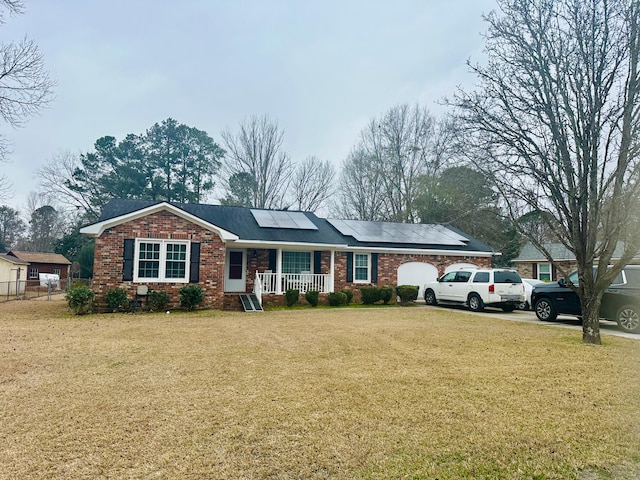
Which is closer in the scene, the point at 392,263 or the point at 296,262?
the point at 296,262

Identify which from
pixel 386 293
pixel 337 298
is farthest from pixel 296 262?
pixel 386 293

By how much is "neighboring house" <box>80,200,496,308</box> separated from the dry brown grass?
219 inches

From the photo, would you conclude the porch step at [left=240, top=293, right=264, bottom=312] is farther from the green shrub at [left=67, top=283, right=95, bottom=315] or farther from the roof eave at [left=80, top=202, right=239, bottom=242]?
the green shrub at [left=67, top=283, right=95, bottom=315]

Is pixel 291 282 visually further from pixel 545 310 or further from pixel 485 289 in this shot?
pixel 545 310

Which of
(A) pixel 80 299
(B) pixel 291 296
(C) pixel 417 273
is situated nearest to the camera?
(A) pixel 80 299

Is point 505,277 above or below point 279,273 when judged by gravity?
below

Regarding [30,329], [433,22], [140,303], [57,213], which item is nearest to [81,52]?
[140,303]

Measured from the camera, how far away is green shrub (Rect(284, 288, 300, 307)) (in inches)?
613

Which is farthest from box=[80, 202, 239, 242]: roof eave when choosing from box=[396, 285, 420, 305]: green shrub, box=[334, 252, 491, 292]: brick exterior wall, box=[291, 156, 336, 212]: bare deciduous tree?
box=[291, 156, 336, 212]: bare deciduous tree

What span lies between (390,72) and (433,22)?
4231 millimetres

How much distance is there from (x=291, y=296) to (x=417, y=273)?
6.85m

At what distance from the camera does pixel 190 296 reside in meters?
13.3

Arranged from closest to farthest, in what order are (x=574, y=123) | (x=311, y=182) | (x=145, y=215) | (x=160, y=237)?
(x=574, y=123) < (x=145, y=215) < (x=160, y=237) < (x=311, y=182)

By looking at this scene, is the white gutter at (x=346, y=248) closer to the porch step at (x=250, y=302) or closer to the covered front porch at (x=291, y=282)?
the covered front porch at (x=291, y=282)
